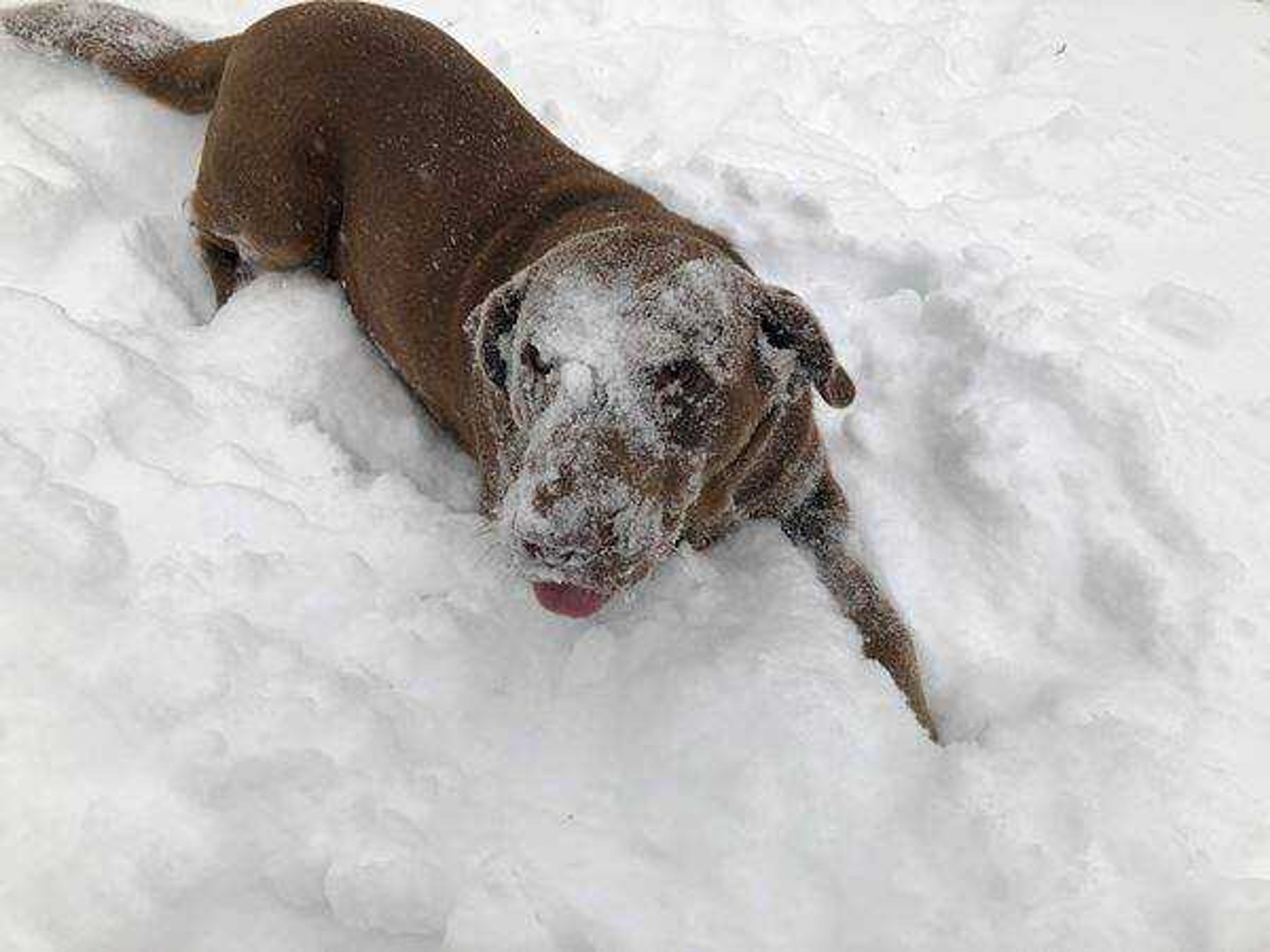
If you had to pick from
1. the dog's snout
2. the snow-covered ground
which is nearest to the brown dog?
the dog's snout

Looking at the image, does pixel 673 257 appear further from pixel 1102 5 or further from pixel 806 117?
pixel 1102 5

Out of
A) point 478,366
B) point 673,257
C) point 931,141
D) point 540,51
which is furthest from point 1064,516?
point 540,51

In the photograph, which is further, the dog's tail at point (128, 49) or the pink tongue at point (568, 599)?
the dog's tail at point (128, 49)

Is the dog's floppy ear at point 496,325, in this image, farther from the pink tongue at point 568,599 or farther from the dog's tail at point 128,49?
the dog's tail at point 128,49

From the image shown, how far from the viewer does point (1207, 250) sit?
11.6 ft

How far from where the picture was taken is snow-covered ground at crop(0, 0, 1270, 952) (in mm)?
1810

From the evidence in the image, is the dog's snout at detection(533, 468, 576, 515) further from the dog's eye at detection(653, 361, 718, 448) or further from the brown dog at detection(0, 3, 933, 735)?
the dog's eye at detection(653, 361, 718, 448)

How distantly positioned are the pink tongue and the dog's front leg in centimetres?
69

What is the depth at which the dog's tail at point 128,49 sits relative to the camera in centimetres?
361

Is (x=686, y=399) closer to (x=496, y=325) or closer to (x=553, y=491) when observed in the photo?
(x=553, y=491)

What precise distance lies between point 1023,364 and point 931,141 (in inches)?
53.8

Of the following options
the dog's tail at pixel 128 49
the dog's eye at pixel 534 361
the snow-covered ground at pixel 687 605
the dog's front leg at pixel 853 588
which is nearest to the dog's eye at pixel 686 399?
the dog's eye at pixel 534 361

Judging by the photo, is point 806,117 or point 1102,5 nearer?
point 806,117

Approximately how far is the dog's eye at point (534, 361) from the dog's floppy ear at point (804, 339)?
0.47 m
